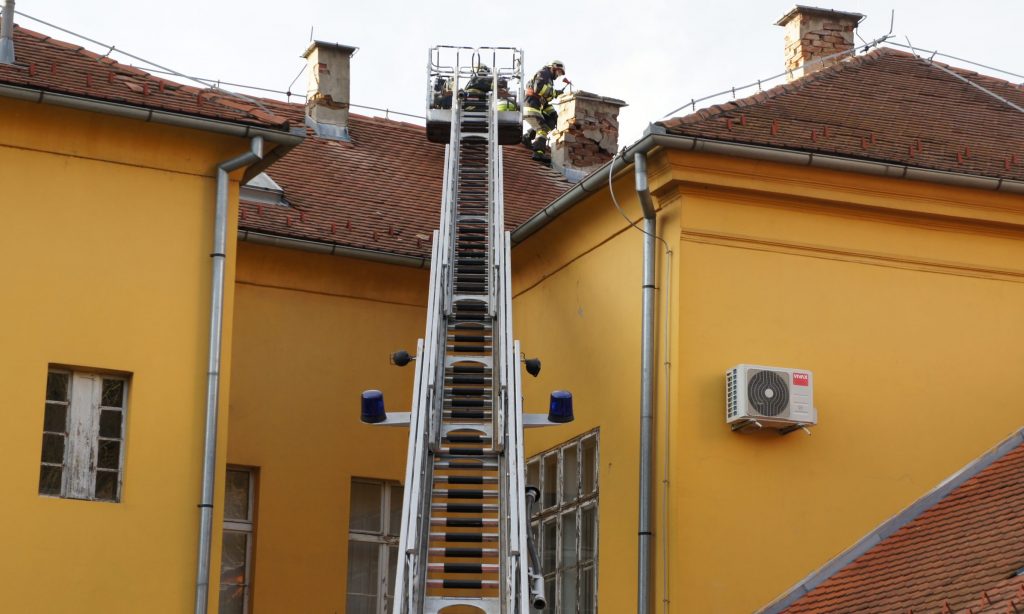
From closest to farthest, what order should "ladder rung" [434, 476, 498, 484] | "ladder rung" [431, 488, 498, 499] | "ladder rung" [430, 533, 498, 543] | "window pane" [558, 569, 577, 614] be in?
"ladder rung" [430, 533, 498, 543], "ladder rung" [431, 488, 498, 499], "ladder rung" [434, 476, 498, 484], "window pane" [558, 569, 577, 614]

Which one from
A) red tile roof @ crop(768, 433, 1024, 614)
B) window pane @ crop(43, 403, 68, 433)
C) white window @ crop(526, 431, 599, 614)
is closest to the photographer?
red tile roof @ crop(768, 433, 1024, 614)

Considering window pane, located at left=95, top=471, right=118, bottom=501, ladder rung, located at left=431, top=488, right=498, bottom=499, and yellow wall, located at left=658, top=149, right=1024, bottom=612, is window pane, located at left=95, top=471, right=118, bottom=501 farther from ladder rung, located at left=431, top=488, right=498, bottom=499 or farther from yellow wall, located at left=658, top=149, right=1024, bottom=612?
yellow wall, located at left=658, top=149, right=1024, bottom=612

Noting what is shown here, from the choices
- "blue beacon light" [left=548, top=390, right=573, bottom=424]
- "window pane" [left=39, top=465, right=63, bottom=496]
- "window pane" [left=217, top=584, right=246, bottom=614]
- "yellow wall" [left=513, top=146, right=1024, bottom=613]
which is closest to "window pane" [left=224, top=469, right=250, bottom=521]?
"window pane" [left=217, top=584, right=246, bottom=614]

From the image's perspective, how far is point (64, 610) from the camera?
16.0m

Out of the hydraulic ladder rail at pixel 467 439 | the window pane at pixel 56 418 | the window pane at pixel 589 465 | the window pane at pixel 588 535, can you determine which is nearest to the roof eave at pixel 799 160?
the hydraulic ladder rail at pixel 467 439

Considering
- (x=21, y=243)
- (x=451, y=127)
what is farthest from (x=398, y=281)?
(x=21, y=243)

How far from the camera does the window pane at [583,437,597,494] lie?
19000 mm

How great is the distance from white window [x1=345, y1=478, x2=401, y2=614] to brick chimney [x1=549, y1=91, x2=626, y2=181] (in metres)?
6.71

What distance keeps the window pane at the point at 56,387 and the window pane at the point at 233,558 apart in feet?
14.2

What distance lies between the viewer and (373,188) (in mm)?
24078

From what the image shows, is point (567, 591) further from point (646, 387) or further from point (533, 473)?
point (646, 387)

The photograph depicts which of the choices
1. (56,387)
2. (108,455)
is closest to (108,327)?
(56,387)

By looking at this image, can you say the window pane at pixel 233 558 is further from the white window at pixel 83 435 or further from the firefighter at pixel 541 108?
the firefighter at pixel 541 108

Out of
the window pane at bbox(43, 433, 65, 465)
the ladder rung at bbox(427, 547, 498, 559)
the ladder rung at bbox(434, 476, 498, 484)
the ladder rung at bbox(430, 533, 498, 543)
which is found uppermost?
the window pane at bbox(43, 433, 65, 465)
